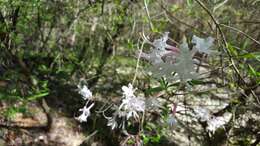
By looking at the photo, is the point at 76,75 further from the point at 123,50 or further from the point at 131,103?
the point at 131,103

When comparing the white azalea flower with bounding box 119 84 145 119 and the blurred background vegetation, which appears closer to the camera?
the white azalea flower with bounding box 119 84 145 119

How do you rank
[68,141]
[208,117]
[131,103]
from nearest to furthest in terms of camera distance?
[131,103], [208,117], [68,141]

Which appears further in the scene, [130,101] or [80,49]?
[80,49]

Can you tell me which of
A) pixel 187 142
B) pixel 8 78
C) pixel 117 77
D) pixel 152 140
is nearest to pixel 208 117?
pixel 152 140

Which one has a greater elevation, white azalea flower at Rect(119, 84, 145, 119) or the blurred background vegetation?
the blurred background vegetation

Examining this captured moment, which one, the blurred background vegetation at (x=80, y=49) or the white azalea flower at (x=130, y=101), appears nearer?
the white azalea flower at (x=130, y=101)

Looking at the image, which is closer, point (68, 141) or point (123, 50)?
point (68, 141)

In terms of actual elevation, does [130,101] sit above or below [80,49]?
below

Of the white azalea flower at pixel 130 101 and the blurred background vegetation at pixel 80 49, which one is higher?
the blurred background vegetation at pixel 80 49
